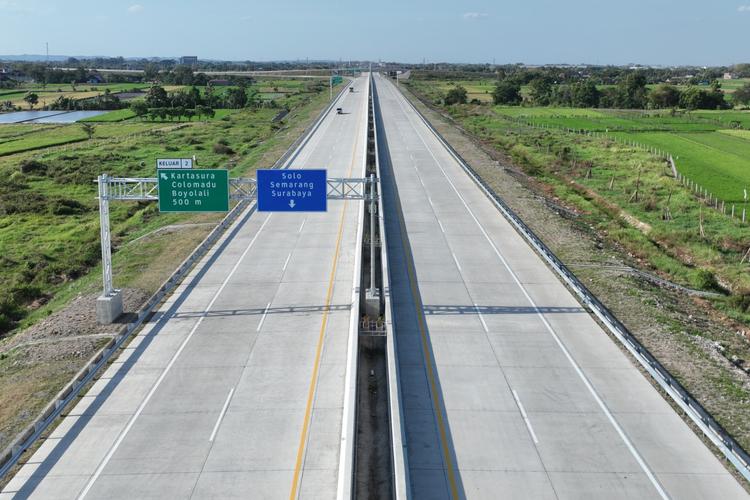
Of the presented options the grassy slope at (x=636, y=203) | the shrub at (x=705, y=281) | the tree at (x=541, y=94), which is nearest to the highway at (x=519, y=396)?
the shrub at (x=705, y=281)

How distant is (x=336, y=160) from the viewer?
6003 cm

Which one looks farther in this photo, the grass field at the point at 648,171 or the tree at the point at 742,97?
the tree at the point at 742,97

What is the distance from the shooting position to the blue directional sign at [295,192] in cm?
2939

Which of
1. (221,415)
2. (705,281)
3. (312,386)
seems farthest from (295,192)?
(705,281)

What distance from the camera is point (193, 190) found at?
95.2ft

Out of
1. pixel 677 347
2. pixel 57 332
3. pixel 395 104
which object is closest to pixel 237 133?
pixel 395 104

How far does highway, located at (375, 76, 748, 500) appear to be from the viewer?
54.3 feet

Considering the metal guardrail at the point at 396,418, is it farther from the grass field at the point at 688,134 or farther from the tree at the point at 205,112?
the tree at the point at 205,112

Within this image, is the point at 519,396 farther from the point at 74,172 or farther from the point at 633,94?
the point at 633,94

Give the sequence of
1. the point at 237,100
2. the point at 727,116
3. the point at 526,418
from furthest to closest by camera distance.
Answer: the point at 237,100 → the point at 727,116 → the point at 526,418

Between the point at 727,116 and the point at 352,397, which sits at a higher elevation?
the point at 727,116

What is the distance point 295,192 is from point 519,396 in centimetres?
1356

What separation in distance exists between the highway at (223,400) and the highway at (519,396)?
2.42 meters

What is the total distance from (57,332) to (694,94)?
403 feet
